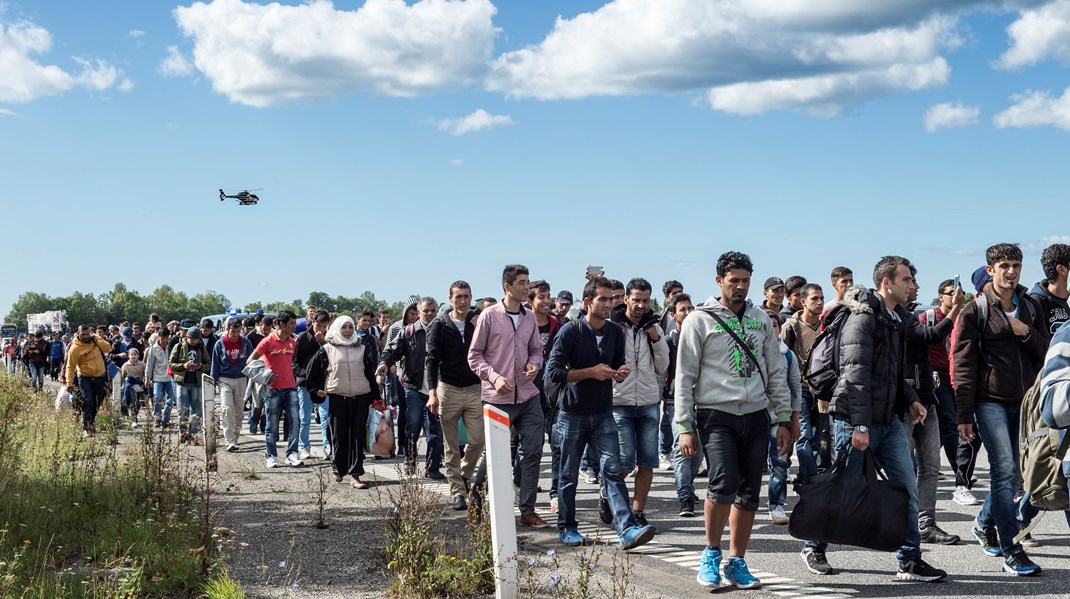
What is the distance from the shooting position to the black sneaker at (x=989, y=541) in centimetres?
745

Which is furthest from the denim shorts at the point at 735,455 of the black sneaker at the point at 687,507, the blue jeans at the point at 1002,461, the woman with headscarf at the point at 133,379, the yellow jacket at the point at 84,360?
the woman with headscarf at the point at 133,379

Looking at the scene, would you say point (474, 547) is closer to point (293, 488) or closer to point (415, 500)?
point (415, 500)

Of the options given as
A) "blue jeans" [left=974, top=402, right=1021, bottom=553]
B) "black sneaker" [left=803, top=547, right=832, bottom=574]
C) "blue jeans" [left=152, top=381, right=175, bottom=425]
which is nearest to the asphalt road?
"black sneaker" [left=803, top=547, right=832, bottom=574]

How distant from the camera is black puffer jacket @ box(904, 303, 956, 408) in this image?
279 inches

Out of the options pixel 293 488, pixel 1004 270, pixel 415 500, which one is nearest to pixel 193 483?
pixel 293 488

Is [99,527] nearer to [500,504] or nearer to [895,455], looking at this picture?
[500,504]

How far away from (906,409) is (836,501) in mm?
854

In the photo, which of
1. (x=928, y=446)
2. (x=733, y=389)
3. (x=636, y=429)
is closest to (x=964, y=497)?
(x=928, y=446)

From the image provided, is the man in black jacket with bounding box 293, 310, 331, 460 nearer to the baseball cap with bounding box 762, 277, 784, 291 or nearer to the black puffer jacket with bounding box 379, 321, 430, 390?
the black puffer jacket with bounding box 379, 321, 430, 390

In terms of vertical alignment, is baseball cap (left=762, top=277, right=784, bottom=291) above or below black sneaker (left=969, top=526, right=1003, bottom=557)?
above

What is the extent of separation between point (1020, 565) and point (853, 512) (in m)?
1.31

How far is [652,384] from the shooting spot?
9.01 metres

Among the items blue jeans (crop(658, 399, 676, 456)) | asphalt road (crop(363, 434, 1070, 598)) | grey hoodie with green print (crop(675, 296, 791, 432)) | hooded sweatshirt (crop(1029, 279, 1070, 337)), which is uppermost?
hooded sweatshirt (crop(1029, 279, 1070, 337))

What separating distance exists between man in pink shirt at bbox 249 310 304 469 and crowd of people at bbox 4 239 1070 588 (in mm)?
769
